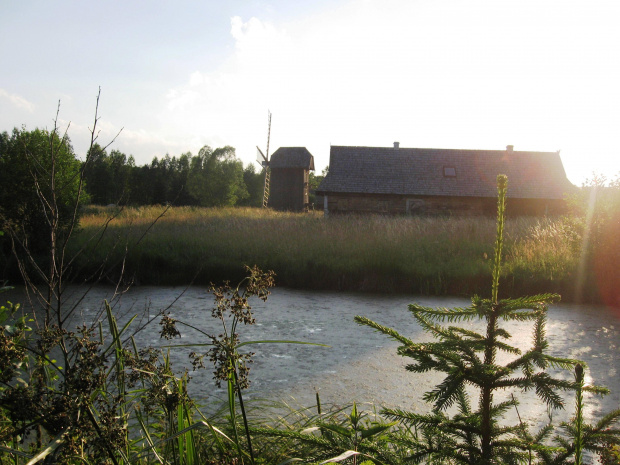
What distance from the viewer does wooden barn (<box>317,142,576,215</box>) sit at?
1725cm

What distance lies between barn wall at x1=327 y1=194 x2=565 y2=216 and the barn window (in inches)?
43.6

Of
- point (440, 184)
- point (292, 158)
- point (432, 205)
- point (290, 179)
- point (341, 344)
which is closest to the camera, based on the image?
point (341, 344)

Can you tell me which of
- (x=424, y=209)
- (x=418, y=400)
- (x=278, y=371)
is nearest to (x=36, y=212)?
(x=278, y=371)

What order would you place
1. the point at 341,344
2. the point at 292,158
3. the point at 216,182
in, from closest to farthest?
the point at 341,344, the point at 292,158, the point at 216,182

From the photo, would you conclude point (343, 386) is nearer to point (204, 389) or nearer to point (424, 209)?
point (204, 389)

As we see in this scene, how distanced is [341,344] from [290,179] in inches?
796

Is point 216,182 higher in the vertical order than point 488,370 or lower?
higher

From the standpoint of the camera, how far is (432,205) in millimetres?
17422

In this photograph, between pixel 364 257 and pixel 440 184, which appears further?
pixel 440 184

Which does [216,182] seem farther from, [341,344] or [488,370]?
[488,370]

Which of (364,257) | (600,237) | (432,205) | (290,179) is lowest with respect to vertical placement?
(364,257)

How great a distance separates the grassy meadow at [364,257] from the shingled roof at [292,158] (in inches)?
553

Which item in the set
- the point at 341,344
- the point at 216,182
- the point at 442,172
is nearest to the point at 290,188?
the point at 442,172

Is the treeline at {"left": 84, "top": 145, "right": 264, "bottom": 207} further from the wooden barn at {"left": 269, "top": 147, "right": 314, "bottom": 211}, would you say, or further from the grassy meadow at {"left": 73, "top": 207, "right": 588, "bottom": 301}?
the grassy meadow at {"left": 73, "top": 207, "right": 588, "bottom": 301}
